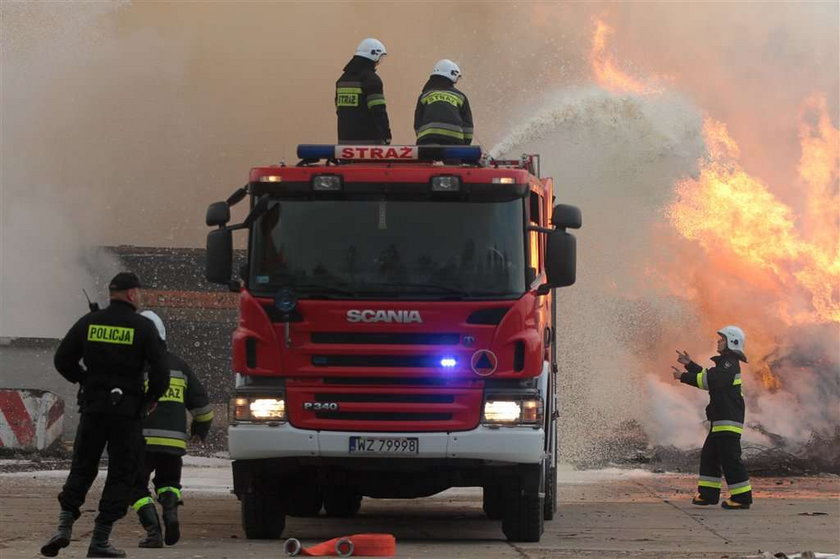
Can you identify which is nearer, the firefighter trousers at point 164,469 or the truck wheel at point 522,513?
the firefighter trousers at point 164,469

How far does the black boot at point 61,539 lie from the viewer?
29.8ft

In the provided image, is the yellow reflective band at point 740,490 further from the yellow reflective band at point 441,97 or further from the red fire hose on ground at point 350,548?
the red fire hose on ground at point 350,548

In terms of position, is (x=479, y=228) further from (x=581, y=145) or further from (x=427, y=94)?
(x=581, y=145)

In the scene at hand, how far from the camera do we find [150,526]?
10.3 meters

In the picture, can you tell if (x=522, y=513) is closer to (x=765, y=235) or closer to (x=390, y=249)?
(x=390, y=249)

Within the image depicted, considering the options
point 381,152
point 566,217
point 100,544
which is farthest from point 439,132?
point 100,544

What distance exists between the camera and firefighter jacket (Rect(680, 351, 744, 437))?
599 inches

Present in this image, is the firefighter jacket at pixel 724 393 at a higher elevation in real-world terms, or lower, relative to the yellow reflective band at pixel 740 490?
higher

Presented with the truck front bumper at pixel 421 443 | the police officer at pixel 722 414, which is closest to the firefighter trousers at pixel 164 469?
the truck front bumper at pixel 421 443

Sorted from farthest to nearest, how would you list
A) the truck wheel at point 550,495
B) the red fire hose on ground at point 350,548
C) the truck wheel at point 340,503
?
the truck wheel at point 340,503 → the truck wheel at point 550,495 → the red fire hose on ground at point 350,548

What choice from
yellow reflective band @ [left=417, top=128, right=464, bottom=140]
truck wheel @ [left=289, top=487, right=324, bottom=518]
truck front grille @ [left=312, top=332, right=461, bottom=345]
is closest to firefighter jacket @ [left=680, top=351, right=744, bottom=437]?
yellow reflective band @ [left=417, top=128, right=464, bottom=140]

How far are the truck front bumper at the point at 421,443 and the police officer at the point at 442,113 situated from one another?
11.4 ft

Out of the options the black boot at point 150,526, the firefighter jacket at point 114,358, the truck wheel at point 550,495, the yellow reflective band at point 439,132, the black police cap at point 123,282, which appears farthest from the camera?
the yellow reflective band at point 439,132

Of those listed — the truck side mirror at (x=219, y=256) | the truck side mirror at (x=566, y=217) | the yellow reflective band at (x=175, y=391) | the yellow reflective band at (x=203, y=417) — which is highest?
the truck side mirror at (x=566, y=217)
